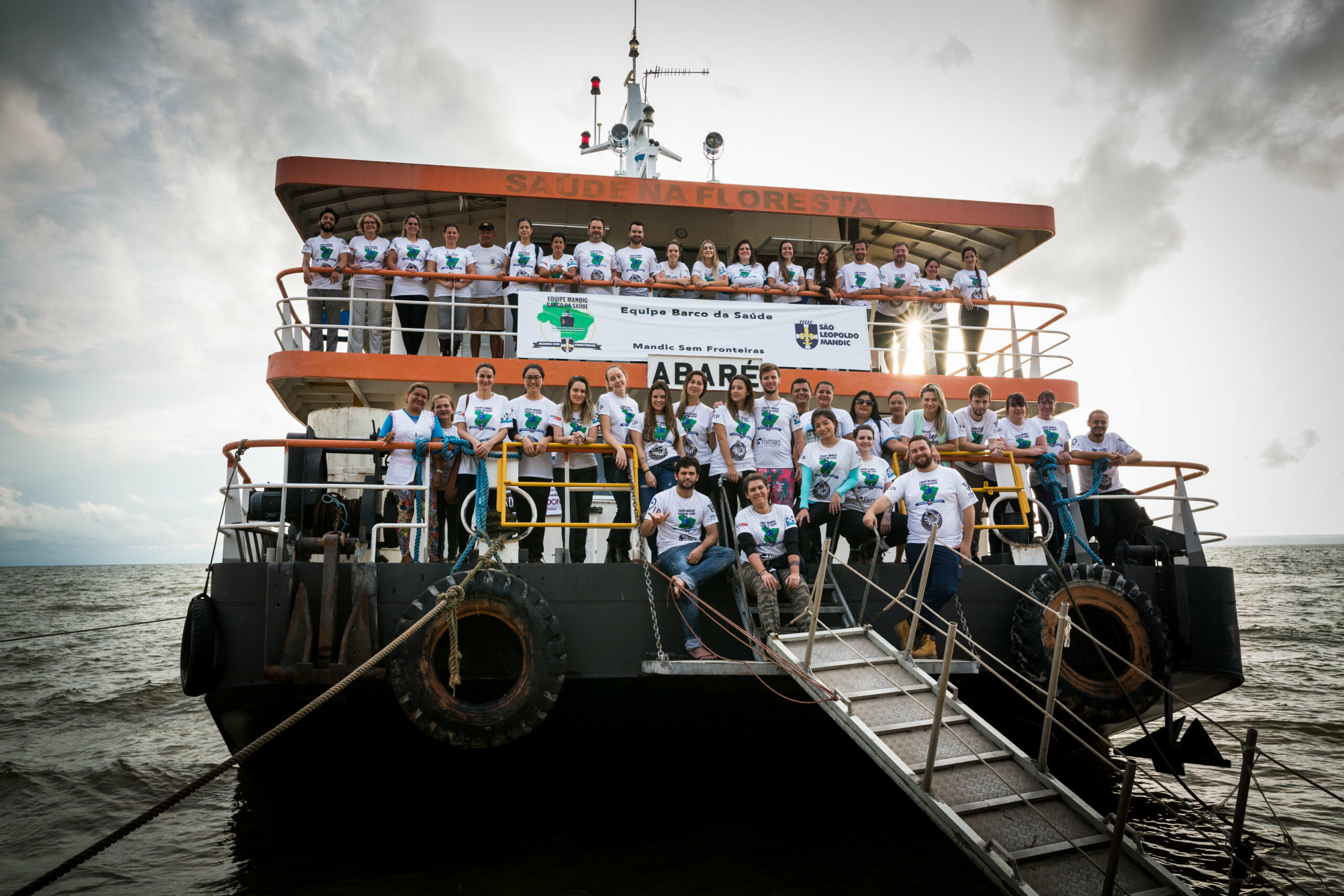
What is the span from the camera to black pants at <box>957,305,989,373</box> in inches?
423

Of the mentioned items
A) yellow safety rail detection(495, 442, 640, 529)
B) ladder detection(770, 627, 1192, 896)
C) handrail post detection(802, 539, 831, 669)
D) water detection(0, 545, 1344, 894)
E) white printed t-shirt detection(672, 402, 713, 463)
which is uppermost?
white printed t-shirt detection(672, 402, 713, 463)

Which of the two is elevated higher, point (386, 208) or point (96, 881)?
point (386, 208)

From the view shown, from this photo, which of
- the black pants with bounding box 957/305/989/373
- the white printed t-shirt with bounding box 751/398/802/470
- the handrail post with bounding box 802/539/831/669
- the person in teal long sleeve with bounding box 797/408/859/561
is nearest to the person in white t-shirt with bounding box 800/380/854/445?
the white printed t-shirt with bounding box 751/398/802/470

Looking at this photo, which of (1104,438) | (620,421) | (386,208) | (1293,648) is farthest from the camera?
(1293,648)

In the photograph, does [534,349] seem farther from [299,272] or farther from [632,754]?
[632,754]

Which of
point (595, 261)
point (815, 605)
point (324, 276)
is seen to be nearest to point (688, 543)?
point (815, 605)

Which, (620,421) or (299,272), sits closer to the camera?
(620,421)

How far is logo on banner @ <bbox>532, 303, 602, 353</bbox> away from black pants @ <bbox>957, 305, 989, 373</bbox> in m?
4.77

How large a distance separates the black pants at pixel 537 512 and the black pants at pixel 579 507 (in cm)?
19

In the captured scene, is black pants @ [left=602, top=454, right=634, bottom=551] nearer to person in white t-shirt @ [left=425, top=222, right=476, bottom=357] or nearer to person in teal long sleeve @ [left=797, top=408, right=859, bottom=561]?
person in teal long sleeve @ [left=797, top=408, right=859, bottom=561]

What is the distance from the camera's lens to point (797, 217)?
1233 cm

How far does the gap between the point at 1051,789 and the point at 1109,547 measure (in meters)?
3.56

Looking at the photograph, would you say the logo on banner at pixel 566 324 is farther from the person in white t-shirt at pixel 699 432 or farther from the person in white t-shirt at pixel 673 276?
the person in white t-shirt at pixel 699 432

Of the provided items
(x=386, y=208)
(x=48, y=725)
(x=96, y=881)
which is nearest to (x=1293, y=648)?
(x=386, y=208)
